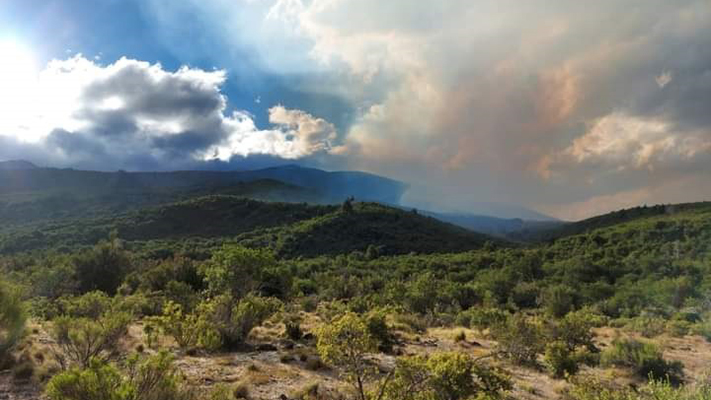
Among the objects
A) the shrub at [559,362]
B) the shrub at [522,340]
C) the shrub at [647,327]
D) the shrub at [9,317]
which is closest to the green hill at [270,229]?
the shrub at [647,327]

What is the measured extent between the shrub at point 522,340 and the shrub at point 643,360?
→ 2.39 m

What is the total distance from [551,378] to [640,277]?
3500 centimetres

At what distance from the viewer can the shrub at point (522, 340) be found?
51.5 feet

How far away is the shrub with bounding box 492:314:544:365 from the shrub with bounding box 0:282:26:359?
16171 millimetres

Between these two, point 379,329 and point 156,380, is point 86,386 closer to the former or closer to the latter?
point 156,380

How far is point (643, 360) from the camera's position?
1450cm

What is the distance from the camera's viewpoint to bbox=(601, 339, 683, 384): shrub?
14234 millimetres

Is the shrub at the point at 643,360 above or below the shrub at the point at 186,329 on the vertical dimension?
above

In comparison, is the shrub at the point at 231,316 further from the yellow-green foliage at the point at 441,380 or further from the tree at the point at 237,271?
the yellow-green foliage at the point at 441,380

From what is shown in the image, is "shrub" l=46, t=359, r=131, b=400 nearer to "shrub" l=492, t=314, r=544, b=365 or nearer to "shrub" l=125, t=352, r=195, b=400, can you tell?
"shrub" l=125, t=352, r=195, b=400

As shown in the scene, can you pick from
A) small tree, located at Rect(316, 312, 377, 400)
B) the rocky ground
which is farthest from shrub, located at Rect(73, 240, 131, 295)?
small tree, located at Rect(316, 312, 377, 400)

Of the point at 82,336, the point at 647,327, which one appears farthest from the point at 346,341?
the point at 647,327

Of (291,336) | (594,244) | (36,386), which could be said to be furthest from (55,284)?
(594,244)

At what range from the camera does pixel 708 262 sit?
3925 centimetres
